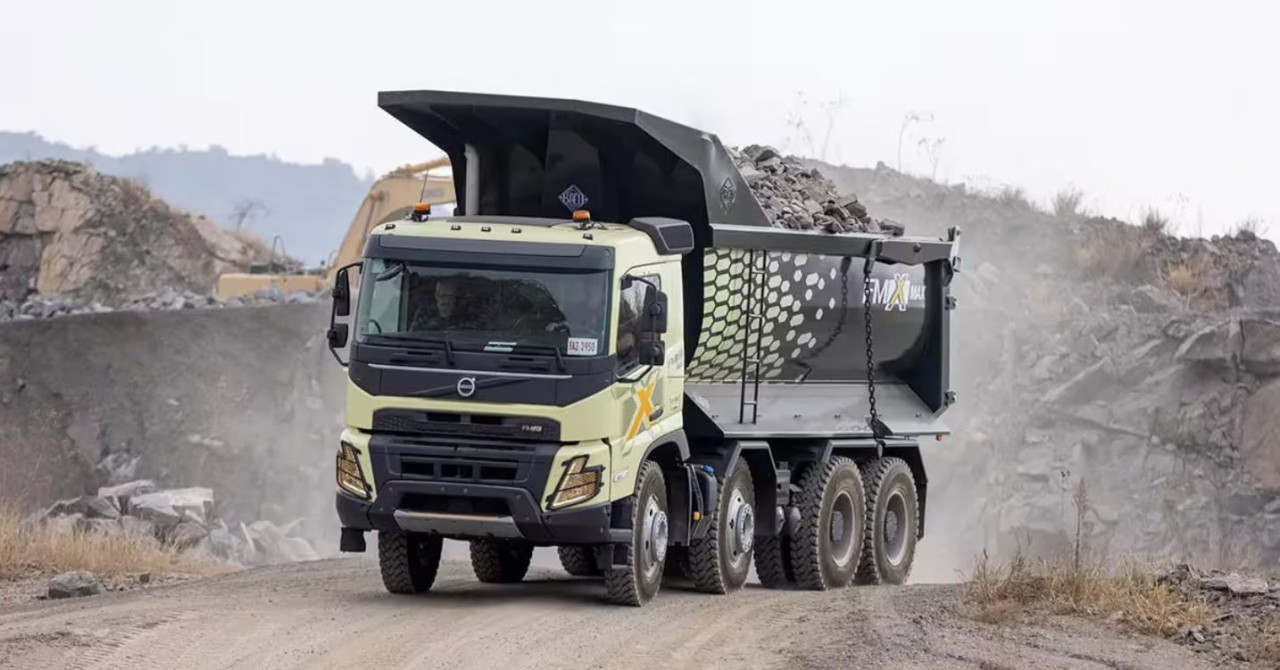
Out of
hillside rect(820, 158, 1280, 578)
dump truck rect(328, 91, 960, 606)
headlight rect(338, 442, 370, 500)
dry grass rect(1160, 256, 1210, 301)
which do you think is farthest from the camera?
dry grass rect(1160, 256, 1210, 301)

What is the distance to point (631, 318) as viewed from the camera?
13.4 metres

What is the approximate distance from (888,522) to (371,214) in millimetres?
20365

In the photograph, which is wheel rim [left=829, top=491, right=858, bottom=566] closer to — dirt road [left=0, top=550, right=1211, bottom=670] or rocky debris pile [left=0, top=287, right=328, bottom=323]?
dirt road [left=0, top=550, right=1211, bottom=670]

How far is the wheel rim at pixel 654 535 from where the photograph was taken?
1390 cm

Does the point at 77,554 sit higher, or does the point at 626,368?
the point at 626,368

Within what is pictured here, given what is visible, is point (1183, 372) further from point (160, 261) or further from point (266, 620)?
Answer: point (160, 261)

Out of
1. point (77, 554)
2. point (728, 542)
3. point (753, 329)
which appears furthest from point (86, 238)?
point (728, 542)

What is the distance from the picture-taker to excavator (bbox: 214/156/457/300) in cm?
3534

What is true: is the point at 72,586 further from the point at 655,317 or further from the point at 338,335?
the point at 655,317

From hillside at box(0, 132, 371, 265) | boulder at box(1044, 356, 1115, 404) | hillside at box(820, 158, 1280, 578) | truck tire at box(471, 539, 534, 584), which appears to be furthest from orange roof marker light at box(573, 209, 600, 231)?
hillside at box(0, 132, 371, 265)

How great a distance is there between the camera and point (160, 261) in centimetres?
4469

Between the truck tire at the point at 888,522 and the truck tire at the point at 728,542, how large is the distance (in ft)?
7.54

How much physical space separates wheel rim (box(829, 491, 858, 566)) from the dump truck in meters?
0.03

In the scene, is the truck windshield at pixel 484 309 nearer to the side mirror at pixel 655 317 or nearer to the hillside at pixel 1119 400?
the side mirror at pixel 655 317
